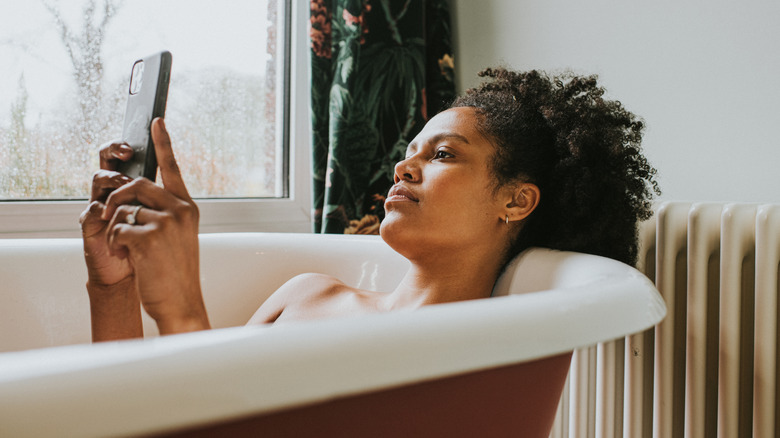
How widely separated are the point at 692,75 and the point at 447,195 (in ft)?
2.15

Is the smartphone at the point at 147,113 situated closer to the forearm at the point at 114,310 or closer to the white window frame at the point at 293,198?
the forearm at the point at 114,310

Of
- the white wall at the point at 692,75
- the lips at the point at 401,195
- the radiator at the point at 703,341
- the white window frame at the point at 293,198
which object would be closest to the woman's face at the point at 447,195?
the lips at the point at 401,195

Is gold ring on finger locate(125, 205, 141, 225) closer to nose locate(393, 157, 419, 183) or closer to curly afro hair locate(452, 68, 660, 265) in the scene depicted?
nose locate(393, 157, 419, 183)

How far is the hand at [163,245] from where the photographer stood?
2.06ft

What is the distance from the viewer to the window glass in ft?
4.52

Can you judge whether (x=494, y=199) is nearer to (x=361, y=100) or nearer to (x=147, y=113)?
(x=147, y=113)

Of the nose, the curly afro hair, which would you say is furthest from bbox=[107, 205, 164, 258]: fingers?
the curly afro hair

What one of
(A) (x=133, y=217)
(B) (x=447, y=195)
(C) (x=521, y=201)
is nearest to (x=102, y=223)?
(A) (x=133, y=217)

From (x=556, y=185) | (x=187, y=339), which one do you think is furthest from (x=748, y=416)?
(x=187, y=339)

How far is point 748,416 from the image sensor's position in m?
0.93

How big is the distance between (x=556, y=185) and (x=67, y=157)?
1247 mm

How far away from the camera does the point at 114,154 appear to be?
0.74 meters

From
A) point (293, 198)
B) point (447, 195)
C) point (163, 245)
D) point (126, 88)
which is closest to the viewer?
point (163, 245)

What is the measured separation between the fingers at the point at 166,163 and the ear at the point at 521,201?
0.55 metres
